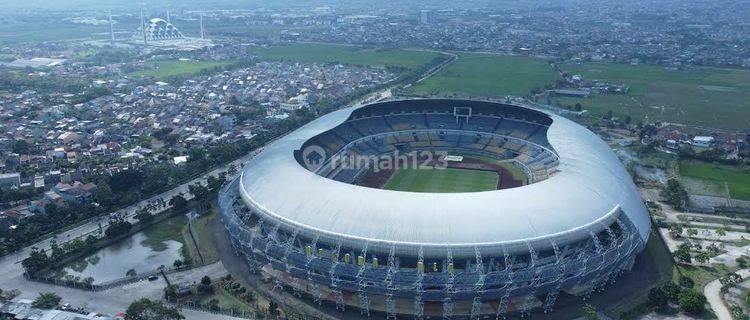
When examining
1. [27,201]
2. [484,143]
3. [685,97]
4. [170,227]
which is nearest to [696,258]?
[484,143]

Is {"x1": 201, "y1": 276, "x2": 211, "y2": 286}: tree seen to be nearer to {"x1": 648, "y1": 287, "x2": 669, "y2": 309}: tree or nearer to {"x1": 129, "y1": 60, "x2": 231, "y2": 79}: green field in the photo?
{"x1": 648, "y1": 287, "x2": 669, "y2": 309}: tree

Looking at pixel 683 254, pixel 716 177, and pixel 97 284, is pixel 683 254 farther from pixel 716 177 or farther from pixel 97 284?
pixel 97 284

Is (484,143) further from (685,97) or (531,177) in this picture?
(685,97)

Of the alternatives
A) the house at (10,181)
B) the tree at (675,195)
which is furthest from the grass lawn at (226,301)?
the tree at (675,195)

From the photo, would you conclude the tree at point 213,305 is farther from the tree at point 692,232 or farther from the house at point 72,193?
the tree at point 692,232

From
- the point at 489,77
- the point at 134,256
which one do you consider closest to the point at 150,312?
the point at 134,256

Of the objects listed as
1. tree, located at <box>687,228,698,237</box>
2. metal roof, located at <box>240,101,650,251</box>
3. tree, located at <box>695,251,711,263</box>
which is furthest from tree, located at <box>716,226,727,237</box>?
metal roof, located at <box>240,101,650,251</box>

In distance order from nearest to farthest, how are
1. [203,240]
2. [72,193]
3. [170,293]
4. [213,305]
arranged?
1. [213,305]
2. [170,293]
3. [203,240]
4. [72,193]
